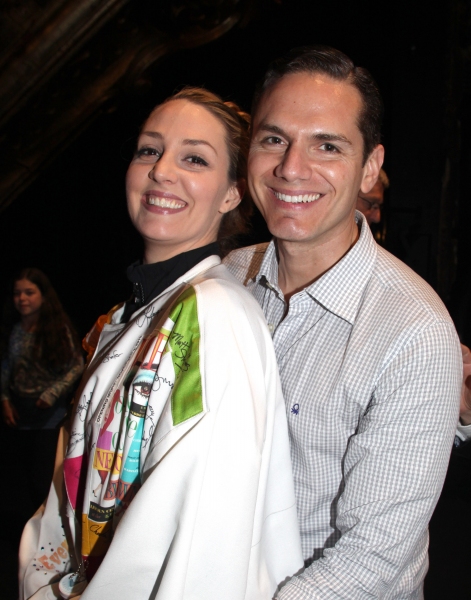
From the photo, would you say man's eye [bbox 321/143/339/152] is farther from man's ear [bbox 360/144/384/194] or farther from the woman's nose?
the woman's nose

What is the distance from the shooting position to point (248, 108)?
10.1 ft

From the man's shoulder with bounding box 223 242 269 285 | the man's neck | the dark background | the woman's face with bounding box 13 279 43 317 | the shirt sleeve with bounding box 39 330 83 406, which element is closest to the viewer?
the man's neck

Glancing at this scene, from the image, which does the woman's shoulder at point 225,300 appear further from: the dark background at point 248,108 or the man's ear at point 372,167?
the dark background at point 248,108

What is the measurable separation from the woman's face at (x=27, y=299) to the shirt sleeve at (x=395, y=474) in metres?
2.69

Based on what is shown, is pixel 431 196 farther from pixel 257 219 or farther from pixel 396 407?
pixel 396 407

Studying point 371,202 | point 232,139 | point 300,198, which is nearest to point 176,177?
point 232,139

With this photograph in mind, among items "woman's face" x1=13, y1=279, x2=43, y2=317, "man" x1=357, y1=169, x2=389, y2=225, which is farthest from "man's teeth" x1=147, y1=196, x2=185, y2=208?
"woman's face" x1=13, y1=279, x2=43, y2=317

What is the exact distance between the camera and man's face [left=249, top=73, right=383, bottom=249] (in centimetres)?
127

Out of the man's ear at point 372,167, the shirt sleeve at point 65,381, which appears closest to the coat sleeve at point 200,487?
the man's ear at point 372,167

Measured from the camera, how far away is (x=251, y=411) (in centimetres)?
92

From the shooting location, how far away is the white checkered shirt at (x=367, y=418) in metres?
1.03

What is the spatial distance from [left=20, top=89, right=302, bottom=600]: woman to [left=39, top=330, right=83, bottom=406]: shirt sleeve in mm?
1851

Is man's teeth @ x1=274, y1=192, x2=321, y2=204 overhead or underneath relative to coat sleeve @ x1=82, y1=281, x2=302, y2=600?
overhead

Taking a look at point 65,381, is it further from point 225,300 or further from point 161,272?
point 225,300
